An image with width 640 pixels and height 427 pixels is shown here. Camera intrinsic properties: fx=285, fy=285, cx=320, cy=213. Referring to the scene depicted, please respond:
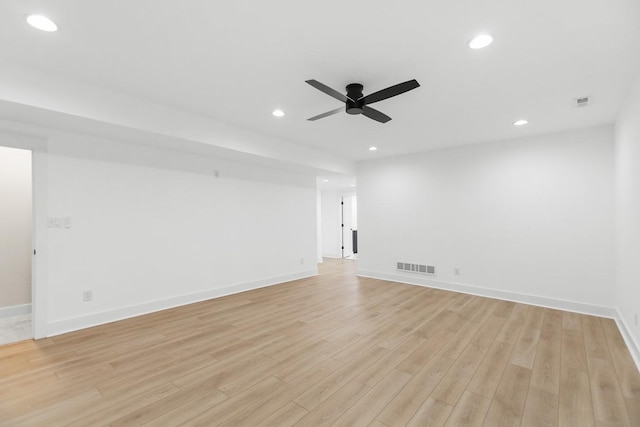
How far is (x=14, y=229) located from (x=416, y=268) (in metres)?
6.85

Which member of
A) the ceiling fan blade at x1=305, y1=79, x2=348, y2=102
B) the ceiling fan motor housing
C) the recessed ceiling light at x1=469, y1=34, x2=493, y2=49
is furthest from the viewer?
the ceiling fan motor housing

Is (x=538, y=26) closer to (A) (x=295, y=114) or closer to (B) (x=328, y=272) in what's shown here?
(A) (x=295, y=114)

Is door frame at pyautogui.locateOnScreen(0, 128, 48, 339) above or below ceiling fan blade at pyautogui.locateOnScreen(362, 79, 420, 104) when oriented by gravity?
below

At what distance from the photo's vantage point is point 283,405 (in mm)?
2086

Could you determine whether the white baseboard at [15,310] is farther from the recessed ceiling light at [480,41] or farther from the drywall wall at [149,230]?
the recessed ceiling light at [480,41]

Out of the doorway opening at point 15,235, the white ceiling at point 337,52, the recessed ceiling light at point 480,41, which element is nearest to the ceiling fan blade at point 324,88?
the white ceiling at point 337,52

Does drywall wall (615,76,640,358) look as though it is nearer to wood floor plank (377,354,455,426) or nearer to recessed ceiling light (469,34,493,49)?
recessed ceiling light (469,34,493,49)

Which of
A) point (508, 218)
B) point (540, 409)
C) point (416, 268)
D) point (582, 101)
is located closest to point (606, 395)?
point (540, 409)

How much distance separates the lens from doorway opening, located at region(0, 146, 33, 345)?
4.20 metres

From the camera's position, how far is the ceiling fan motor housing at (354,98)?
2.82 meters

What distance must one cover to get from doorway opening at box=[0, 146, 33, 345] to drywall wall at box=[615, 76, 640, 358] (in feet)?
24.0

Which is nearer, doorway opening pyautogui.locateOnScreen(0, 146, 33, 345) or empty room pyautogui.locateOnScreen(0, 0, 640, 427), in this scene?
empty room pyautogui.locateOnScreen(0, 0, 640, 427)

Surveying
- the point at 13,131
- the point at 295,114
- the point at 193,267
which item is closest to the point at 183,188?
the point at 193,267

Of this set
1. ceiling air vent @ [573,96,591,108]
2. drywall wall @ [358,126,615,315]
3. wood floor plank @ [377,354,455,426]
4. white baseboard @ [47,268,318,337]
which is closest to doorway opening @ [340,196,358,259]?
drywall wall @ [358,126,615,315]
